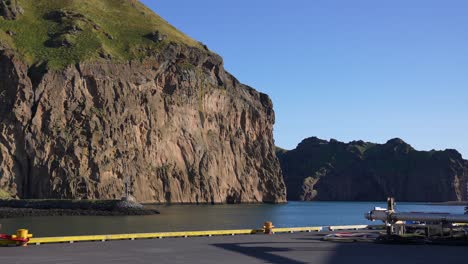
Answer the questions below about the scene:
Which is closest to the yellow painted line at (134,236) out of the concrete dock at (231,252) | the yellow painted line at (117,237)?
the yellow painted line at (117,237)

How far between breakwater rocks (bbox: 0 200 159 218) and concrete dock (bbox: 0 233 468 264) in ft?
318

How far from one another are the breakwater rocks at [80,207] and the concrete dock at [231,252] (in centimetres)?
9678

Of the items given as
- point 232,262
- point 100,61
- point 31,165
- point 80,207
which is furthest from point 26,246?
point 100,61

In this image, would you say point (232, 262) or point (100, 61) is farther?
point (100, 61)

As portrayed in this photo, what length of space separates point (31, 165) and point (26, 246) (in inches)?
5566

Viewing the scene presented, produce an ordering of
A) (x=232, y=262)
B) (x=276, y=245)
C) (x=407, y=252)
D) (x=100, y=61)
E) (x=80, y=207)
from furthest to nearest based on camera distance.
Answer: (x=100, y=61) < (x=80, y=207) < (x=276, y=245) < (x=407, y=252) < (x=232, y=262)

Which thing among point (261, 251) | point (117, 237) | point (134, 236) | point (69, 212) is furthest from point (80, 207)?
point (261, 251)

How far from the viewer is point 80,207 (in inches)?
5822

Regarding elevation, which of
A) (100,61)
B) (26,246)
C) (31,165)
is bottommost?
(26,246)

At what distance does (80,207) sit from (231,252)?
11848 centimetres

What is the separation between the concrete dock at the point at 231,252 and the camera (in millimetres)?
31172

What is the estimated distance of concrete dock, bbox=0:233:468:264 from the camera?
3117 centimetres

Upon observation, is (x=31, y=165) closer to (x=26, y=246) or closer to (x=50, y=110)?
(x=50, y=110)

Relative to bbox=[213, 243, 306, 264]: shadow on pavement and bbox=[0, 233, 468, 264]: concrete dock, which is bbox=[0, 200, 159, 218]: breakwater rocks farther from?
bbox=[213, 243, 306, 264]: shadow on pavement
